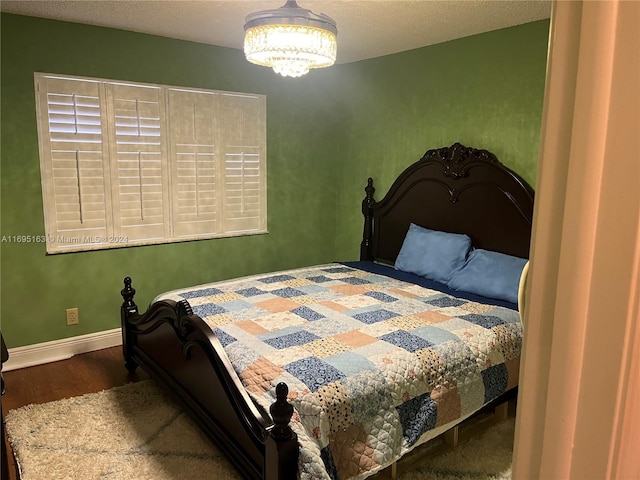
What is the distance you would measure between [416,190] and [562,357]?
11.8ft

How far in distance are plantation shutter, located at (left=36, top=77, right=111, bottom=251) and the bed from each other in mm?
715

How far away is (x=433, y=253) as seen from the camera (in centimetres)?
367

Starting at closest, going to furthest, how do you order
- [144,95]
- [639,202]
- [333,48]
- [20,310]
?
[639,202] < [333,48] < [20,310] < [144,95]

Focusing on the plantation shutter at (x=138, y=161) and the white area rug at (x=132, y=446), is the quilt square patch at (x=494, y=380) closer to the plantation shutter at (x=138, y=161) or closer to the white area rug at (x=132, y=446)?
the white area rug at (x=132, y=446)

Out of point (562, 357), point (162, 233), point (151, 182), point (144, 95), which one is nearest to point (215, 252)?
point (162, 233)

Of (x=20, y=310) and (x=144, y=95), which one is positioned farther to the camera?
(x=144, y=95)

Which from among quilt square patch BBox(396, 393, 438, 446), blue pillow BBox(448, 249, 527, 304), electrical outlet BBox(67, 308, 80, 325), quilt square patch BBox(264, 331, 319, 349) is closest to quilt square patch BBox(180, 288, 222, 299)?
quilt square patch BBox(264, 331, 319, 349)

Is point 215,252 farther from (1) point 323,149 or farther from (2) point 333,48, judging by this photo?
(2) point 333,48

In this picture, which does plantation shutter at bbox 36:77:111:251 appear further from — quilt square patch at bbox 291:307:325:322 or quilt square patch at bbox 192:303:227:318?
quilt square patch at bbox 291:307:325:322

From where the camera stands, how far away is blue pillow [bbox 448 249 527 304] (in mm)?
3102

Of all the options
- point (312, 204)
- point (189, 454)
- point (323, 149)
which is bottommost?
point (189, 454)

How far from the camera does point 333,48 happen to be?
7.43 ft

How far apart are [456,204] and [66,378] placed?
9.79ft

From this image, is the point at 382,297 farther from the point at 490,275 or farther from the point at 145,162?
the point at 145,162
